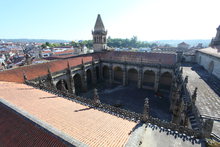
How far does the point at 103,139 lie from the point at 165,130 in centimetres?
558

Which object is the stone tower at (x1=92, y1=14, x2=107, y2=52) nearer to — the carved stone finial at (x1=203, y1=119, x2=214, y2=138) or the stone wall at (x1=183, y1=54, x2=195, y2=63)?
the stone wall at (x1=183, y1=54, x2=195, y2=63)

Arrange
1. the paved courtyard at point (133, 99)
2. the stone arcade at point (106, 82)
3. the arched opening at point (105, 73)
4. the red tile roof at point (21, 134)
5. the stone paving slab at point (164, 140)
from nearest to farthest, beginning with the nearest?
the red tile roof at point (21, 134) → the stone paving slab at point (164, 140) → the stone arcade at point (106, 82) → the paved courtyard at point (133, 99) → the arched opening at point (105, 73)

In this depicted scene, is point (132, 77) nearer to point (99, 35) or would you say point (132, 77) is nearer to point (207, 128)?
point (99, 35)

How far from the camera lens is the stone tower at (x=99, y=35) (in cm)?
3971

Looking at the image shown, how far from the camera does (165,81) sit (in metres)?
33.2

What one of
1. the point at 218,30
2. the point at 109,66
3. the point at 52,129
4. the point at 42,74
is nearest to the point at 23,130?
the point at 52,129

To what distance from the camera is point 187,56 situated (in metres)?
36.5

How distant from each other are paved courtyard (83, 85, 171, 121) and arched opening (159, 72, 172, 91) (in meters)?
4.06

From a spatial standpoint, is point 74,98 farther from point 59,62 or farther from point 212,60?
point 212,60

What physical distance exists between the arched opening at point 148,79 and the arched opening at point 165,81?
7.41 feet

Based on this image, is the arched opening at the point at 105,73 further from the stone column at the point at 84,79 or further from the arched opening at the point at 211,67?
the arched opening at the point at 211,67

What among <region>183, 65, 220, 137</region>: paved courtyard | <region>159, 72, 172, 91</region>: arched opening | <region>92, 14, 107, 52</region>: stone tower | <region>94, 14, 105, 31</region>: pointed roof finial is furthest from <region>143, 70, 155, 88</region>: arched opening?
<region>94, 14, 105, 31</region>: pointed roof finial

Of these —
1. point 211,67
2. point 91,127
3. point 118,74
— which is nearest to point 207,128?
point 91,127

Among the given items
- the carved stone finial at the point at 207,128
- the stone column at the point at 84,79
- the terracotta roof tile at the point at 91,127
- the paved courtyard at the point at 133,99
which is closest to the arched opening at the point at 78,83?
the stone column at the point at 84,79
